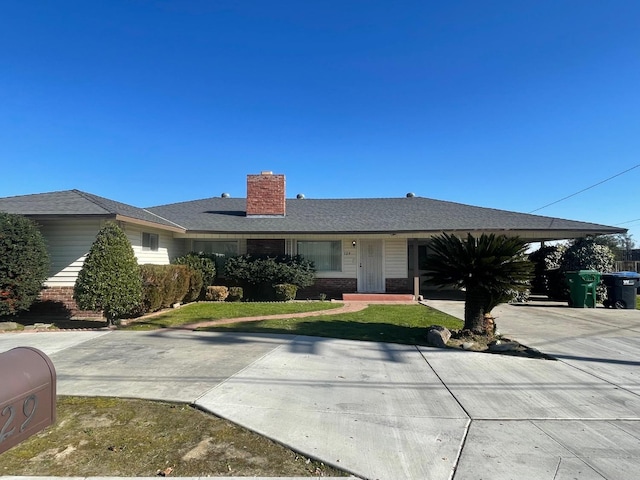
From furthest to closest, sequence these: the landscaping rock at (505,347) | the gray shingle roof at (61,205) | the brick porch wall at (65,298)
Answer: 1. the brick porch wall at (65,298)
2. the gray shingle roof at (61,205)
3. the landscaping rock at (505,347)

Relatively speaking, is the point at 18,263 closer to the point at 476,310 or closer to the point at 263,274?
the point at 263,274

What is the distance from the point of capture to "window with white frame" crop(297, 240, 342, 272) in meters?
17.4

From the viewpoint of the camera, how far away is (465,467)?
134 inches

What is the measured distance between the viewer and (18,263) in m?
10.1

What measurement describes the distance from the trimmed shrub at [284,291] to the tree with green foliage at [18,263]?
287 inches

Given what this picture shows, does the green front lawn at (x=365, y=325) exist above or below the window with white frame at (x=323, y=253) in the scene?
below

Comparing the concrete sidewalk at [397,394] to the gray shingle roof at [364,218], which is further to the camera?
the gray shingle roof at [364,218]

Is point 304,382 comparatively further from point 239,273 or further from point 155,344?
point 239,273

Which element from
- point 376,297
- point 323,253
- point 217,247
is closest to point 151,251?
point 217,247

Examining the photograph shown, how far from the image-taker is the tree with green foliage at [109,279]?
9.78 meters

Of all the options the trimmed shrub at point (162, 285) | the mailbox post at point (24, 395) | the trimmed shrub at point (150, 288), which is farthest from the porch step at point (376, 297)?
the mailbox post at point (24, 395)

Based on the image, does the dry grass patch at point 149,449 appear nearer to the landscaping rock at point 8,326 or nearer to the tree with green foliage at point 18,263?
the landscaping rock at point 8,326

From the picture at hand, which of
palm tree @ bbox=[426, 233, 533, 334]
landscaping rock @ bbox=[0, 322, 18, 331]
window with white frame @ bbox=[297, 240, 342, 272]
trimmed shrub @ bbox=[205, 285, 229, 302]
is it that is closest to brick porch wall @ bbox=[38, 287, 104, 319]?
landscaping rock @ bbox=[0, 322, 18, 331]

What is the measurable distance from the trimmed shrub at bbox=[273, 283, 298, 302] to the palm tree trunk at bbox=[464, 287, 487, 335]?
7716 millimetres
